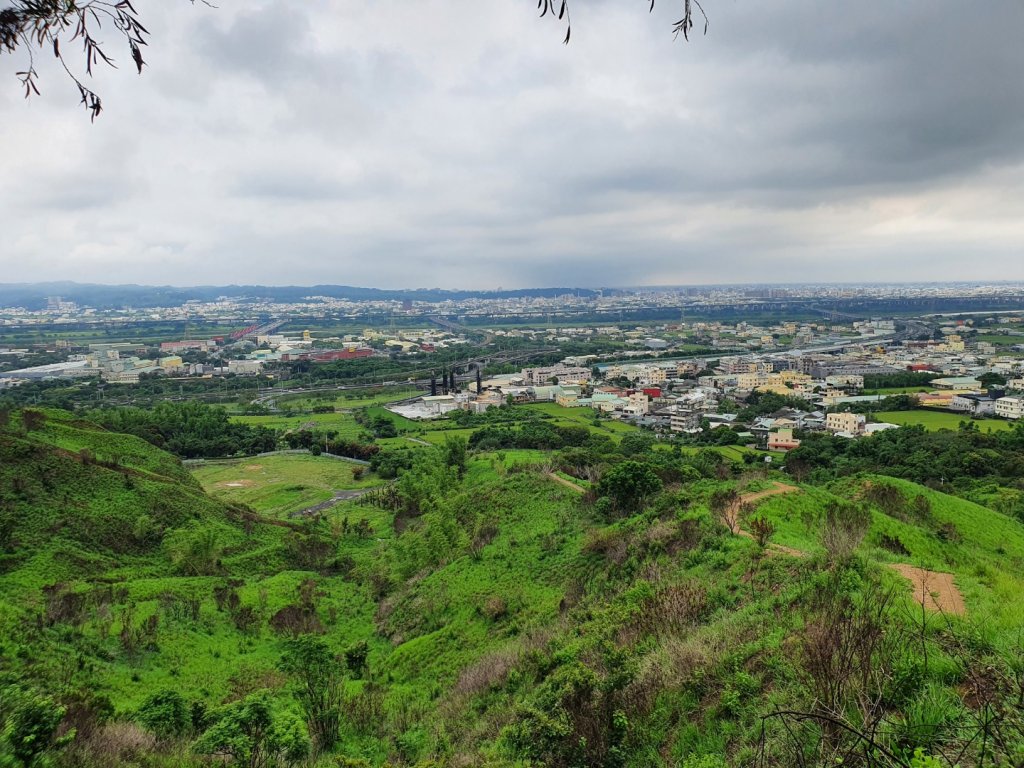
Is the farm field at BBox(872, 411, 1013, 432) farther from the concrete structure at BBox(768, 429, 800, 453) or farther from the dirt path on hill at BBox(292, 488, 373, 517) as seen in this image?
the dirt path on hill at BBox(292, 488, 373, 517)

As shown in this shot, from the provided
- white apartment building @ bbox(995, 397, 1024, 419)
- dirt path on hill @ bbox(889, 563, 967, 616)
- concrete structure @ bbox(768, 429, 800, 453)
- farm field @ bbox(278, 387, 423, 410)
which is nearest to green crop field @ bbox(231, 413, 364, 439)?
farm field @ bbox(278, 387, 423, 410)

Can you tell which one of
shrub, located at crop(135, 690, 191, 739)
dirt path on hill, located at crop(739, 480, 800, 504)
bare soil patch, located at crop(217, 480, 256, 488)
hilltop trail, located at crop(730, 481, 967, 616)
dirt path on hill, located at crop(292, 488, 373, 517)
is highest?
hilltop trail, located at crop(730, 481, 967, 616)

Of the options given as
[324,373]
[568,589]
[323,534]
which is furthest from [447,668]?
[324,373]

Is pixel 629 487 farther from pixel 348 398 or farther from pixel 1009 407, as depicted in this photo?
pixel 348 398

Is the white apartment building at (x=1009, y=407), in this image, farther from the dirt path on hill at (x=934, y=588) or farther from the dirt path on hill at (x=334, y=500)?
the dirt path on hill at (x=334, y=500)

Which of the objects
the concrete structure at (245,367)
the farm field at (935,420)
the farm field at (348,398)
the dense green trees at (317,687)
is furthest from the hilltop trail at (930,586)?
the concrete structure at (245,367)

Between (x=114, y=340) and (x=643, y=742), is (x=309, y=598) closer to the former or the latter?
(x=643, y=742)
